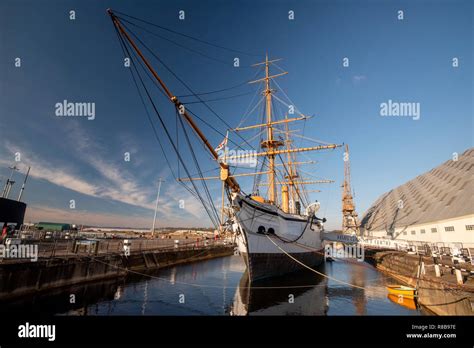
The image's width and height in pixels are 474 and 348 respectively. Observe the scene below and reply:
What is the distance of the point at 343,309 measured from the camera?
14094 mm

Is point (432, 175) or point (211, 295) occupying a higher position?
point (432, 175)

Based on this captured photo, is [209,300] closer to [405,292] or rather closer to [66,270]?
[66,270]

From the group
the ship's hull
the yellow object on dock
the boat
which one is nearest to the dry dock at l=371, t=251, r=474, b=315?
the boat

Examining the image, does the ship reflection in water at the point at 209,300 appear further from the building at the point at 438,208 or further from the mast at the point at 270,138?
the building at the point at 438,208

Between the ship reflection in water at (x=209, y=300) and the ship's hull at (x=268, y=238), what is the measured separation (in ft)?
5.24

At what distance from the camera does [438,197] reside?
4497 centimetres

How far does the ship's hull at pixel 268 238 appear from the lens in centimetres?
1933

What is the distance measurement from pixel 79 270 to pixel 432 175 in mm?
75354

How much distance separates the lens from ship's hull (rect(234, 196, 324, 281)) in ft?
63.4

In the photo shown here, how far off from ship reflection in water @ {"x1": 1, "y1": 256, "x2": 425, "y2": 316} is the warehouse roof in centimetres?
2651

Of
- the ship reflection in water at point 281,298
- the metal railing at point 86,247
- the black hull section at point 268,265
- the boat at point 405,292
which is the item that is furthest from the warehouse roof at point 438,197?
the metal railing at point 86,247

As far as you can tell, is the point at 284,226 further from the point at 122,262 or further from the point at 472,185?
the point at 472,185

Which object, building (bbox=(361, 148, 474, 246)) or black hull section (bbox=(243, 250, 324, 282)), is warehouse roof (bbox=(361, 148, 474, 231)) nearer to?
building (bbox=(361, 148, 474, 246))
